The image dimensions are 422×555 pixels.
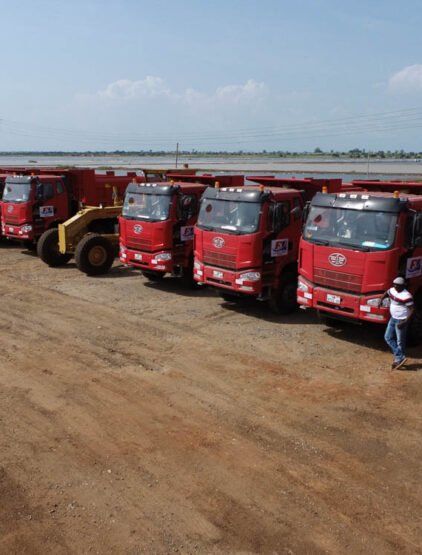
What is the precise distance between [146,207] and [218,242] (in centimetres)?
299

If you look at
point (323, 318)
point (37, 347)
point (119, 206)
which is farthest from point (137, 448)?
point (119, 206)

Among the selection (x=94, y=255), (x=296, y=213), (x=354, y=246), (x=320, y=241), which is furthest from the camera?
(x=94, y=255)

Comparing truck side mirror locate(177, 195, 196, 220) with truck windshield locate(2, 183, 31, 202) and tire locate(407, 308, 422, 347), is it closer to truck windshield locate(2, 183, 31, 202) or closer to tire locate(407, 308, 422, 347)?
tire locate(407, 308, 422, 347)

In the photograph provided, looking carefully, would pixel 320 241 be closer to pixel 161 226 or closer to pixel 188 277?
pixel 161 226

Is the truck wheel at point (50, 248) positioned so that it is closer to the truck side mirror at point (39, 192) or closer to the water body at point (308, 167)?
the truck side mirror at point (39, 192)

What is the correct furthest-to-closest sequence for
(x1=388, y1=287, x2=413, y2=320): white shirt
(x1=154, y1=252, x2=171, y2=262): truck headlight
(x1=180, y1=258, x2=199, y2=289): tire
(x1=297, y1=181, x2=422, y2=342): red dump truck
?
(x1=180, y1=258, x2=199, y2=289): tire
(x1=154, y1=252, x2=171, y2=262): truck headlight
(x1=297, y1=181, x2=422, y2=342): red dump truck
(x1=388, y1=287, x2=413, y2=320): white shirt

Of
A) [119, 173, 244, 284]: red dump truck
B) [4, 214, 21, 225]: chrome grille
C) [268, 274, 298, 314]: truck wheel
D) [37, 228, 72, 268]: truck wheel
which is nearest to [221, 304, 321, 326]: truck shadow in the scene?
[268, 274, 298, 314]: truck wheel

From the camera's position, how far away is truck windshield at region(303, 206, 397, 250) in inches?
373

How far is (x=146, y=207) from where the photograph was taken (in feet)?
46.7

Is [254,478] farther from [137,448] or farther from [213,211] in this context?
[213,211]

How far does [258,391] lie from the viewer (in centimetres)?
822

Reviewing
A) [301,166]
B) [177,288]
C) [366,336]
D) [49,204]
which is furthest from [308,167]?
[366,336]

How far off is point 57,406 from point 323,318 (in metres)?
5.82

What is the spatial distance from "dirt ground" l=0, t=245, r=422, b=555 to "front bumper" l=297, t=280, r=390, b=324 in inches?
26.5
